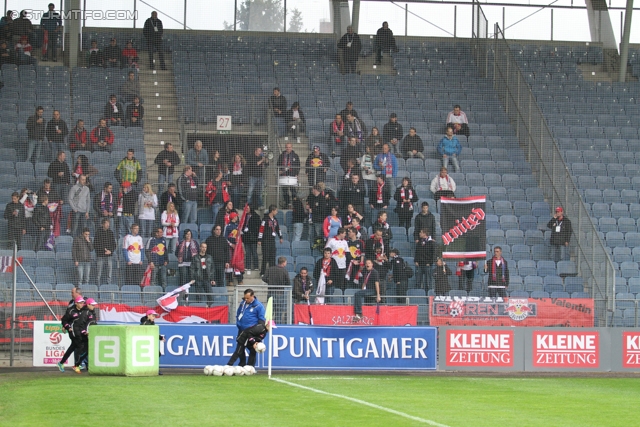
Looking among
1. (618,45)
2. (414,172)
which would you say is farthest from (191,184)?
(618,45)

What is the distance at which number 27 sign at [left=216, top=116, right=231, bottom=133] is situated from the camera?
31.4 meters

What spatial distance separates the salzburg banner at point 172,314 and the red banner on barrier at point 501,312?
509cm

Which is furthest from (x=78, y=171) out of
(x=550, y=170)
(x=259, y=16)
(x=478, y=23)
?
(x=478, y=23)

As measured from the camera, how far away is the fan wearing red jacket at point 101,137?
99.2 feet

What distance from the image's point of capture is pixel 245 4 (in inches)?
1479

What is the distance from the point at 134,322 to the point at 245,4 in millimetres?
17211

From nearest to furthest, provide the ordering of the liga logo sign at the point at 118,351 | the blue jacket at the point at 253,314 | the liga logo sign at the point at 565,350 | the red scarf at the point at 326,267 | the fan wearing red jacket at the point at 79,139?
the liga logo sign at the point at 118,351 < the blue jacket at the point at 253,314 < the liga logo sign at the point at 565,350 < the red scarf at the point at 326,267 < the fan wearing red jacket at the point at 79,139

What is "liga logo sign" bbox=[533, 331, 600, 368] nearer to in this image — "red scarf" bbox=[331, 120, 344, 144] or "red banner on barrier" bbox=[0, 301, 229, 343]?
"red banner on barrier" bbox=[0, 301, 229, 343]

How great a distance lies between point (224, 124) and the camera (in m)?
31.5

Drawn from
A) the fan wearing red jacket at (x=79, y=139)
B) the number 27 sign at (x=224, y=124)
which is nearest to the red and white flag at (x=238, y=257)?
the number 27 sign at (x=224, y=124)

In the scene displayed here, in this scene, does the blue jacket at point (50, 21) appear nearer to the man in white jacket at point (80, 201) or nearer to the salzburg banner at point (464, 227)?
the man in white jacket at point (80, 201)

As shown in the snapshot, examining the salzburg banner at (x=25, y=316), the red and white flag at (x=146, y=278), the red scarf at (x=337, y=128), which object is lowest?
the salzburg banner at (x=25, y=316)

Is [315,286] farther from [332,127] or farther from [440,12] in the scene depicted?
[440,12]

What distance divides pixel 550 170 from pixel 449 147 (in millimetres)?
3123
